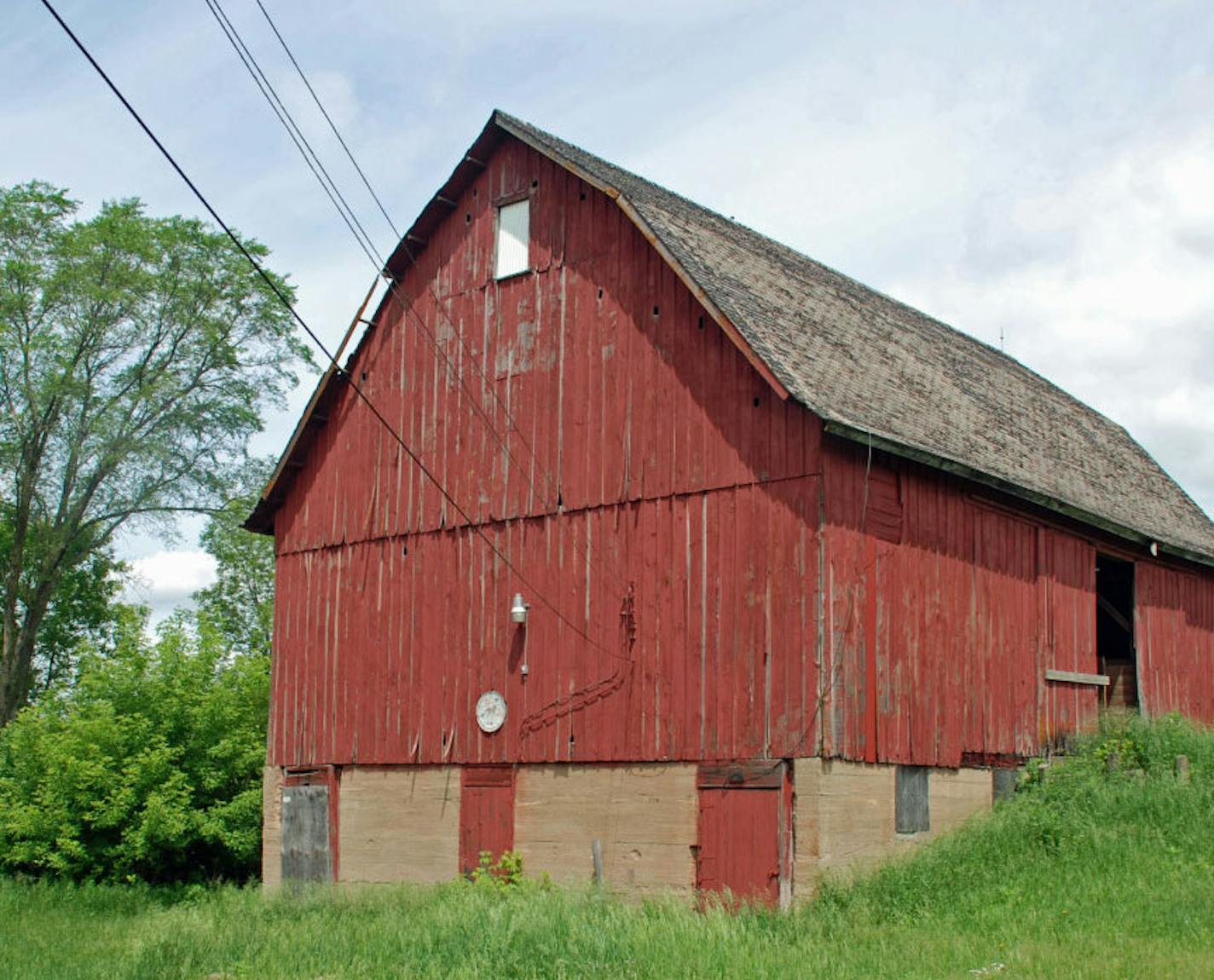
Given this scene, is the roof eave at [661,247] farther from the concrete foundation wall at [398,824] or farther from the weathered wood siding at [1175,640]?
the weathered wood siding at [1175,640]

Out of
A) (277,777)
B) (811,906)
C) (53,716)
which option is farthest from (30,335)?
(811,906)

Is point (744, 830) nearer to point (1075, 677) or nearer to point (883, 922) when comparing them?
point (883, 922)

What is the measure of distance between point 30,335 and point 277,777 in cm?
1699

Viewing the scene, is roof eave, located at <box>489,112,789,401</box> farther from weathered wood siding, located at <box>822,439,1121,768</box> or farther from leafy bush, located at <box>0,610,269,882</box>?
leafy bush, located at <box>0,610,269,882</box>

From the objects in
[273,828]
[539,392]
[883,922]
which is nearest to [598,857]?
[883,922]

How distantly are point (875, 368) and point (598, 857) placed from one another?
23.1ft

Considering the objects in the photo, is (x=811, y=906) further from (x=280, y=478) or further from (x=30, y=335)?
(x=30, y=335)

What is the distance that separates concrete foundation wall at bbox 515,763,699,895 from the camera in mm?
16766

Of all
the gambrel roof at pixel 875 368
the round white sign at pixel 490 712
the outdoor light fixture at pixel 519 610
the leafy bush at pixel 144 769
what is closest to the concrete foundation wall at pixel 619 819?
the round white sign at pixel 490 712

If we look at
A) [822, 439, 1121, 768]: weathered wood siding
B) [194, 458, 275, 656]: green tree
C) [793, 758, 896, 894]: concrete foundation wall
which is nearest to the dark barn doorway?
[822, 439, 1121, 768]: weathered wood siding

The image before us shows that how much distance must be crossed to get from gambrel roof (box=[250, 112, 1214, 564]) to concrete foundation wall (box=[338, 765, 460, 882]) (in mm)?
4689

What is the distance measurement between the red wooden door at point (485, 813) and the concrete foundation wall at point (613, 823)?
17cm

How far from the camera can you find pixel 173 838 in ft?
79.6

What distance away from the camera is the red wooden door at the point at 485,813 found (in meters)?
18.5
